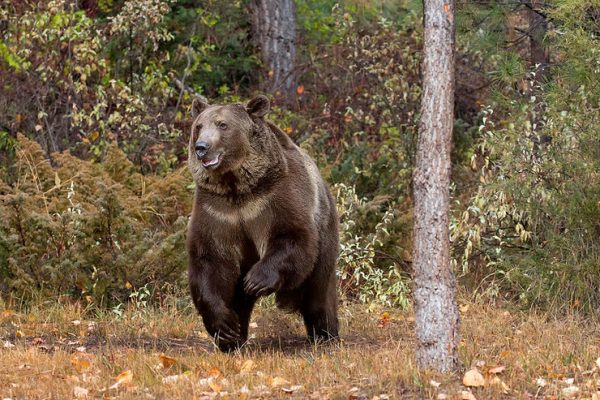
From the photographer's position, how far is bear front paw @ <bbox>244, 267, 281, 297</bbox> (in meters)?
7.38

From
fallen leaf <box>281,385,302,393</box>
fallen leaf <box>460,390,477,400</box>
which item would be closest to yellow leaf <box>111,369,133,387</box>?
fallen leaf <box>281,385,302,393</box>

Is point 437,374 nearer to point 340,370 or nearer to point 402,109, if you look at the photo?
point 340,370

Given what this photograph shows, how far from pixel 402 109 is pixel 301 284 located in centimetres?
610

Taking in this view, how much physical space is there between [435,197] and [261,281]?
5.57ft

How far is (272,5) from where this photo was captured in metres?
16.4

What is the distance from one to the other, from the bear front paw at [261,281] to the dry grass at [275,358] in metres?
0.47

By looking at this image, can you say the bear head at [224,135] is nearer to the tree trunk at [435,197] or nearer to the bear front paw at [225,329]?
the bear front paw at [225,329]

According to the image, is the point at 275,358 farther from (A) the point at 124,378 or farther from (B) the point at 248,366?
(A) the point at 124,378

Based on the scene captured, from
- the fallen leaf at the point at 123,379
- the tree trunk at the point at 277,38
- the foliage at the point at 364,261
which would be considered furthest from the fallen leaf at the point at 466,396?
the tree trunk at the point at 277,38

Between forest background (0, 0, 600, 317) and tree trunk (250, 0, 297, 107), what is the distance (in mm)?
306

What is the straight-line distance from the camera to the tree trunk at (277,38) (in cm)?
1636

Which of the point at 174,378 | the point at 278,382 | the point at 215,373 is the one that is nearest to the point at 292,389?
the point at 278,382

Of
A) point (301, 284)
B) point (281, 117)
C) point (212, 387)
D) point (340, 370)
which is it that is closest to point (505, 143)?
point (301, 284)

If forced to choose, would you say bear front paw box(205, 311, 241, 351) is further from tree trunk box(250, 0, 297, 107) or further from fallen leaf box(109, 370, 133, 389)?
tree trunk box(250, 0, 297, 107)
